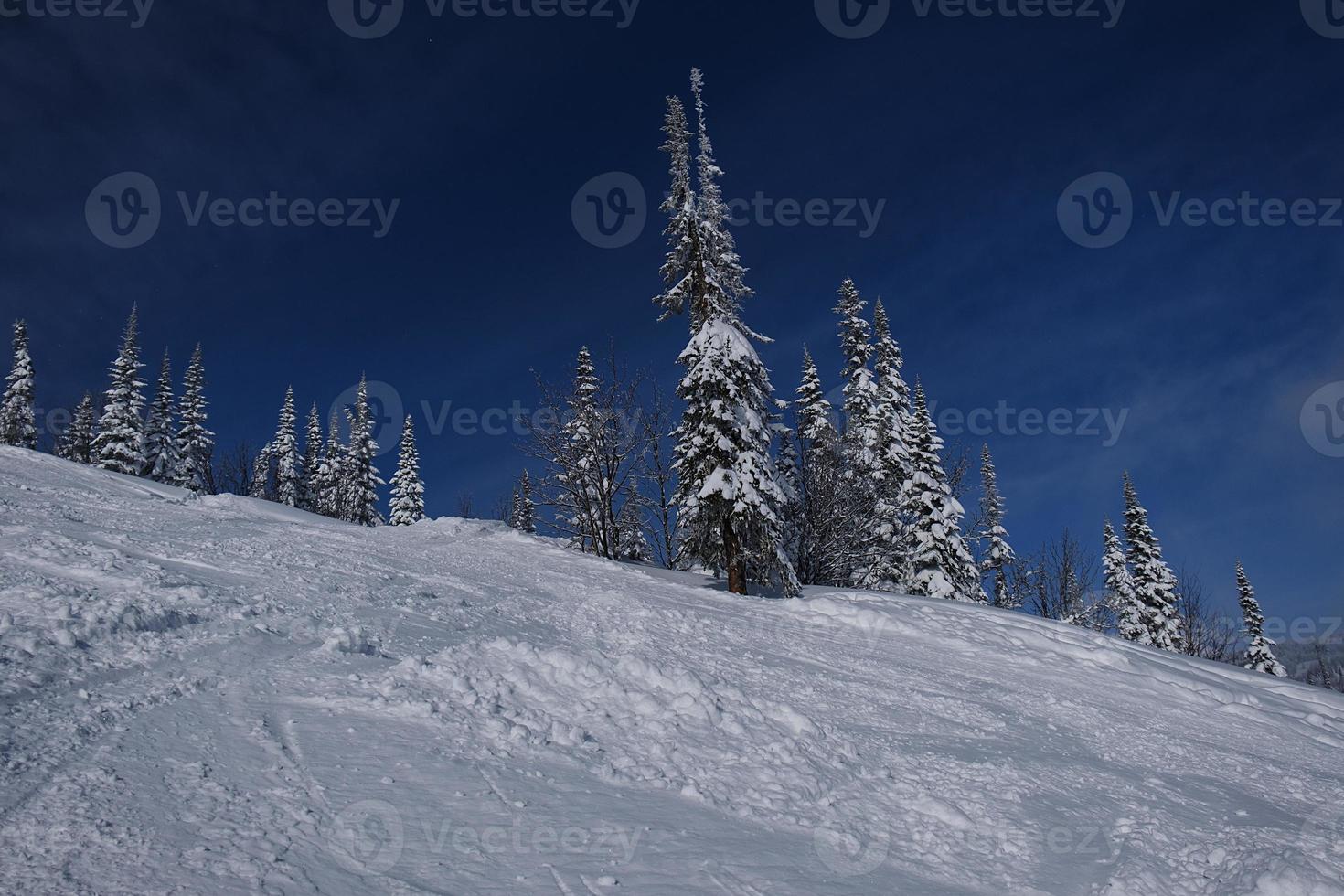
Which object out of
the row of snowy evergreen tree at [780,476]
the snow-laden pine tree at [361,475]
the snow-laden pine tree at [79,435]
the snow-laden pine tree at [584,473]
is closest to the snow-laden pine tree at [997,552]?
the row of snowy evergreen tree at [780,476]

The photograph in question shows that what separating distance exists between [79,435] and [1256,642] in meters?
83.2

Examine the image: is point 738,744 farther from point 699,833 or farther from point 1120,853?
point 1120,853

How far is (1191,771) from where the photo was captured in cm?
724

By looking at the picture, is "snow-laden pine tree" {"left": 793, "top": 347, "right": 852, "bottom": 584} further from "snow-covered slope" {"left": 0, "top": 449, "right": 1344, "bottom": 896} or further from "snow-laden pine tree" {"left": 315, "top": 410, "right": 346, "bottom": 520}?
"snow-laden pine tree" {"left": 315, "top": 410, "right": 346, "bottom": 520}

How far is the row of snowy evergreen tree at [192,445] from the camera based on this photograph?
129 ft

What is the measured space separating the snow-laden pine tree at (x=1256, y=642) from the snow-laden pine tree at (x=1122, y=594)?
7991mm

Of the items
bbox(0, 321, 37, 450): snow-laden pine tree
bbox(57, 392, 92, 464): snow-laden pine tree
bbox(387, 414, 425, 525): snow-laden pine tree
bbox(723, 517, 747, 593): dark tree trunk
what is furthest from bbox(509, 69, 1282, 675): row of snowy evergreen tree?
bbox(57, 392, 92, 464): snow-laden pine tree

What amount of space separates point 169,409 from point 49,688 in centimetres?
4670

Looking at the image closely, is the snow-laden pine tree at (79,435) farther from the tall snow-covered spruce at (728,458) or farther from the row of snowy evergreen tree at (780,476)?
the tall snow-covered spruce at (728,458)

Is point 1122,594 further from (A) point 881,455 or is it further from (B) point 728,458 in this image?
(B) point 728,458

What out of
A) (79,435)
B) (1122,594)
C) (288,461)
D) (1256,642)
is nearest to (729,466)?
(1122,594)

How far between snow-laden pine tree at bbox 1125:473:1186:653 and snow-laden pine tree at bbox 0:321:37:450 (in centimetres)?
6796

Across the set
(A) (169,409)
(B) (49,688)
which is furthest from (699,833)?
(A) (169,409)

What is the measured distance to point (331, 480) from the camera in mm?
51156
